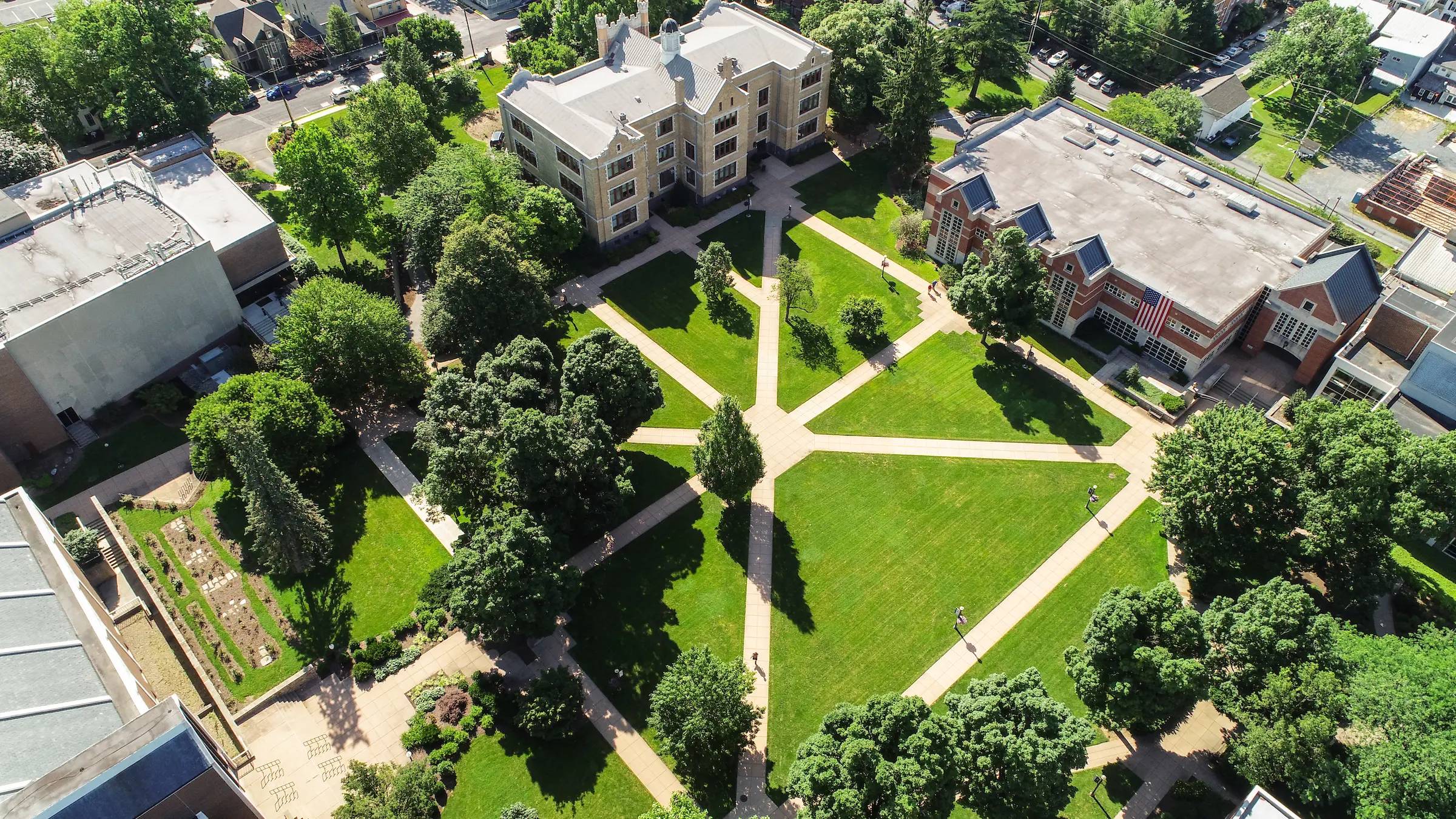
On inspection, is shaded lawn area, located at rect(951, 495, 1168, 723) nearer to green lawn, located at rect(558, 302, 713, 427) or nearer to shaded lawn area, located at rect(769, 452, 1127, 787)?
shaded lawn area, located at rect(769, 452, 1127, 787)

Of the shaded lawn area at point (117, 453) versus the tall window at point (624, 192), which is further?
the tall window at point (624, 192)

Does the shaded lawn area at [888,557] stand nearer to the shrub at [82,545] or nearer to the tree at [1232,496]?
the tree at [1232,496]

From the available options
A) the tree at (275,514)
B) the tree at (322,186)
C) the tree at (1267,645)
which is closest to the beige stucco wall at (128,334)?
the tree at (322,186)

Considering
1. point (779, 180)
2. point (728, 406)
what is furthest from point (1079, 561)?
point (779, 180)

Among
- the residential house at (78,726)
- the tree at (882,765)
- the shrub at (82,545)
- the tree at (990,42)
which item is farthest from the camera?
the tree at (990,42)

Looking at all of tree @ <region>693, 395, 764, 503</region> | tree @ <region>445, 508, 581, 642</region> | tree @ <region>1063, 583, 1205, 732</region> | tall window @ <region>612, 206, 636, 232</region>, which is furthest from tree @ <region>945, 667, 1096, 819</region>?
tall window @ <region>612, 206, 636, 232</region>

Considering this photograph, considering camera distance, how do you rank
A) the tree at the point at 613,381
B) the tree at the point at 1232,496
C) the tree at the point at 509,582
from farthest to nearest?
the tree at the point at 613,381 < the tree at the point at 1232,496 < the tree at the point at 509,582

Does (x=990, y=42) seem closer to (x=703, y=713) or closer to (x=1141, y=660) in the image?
(x=1141, y=660)
